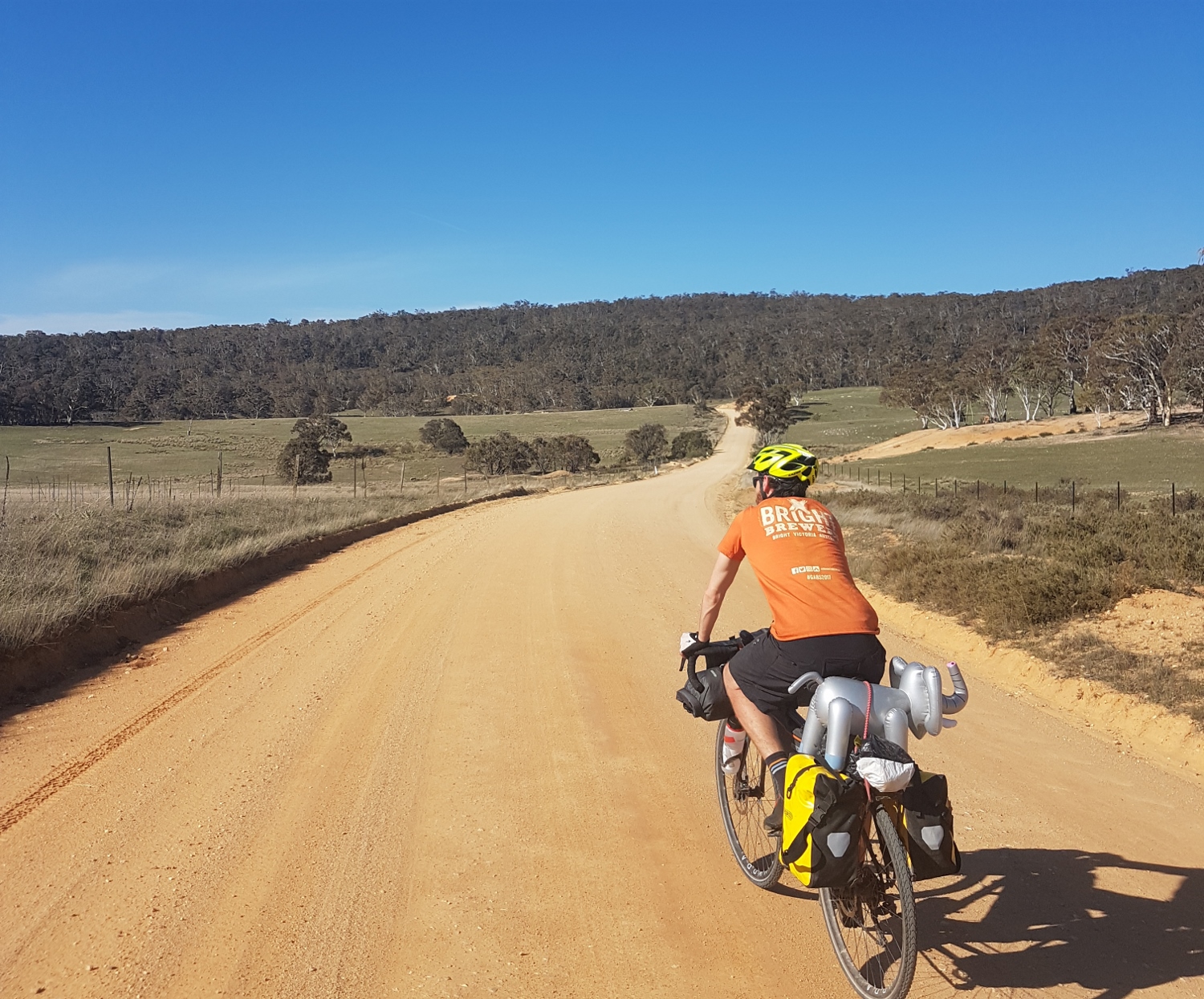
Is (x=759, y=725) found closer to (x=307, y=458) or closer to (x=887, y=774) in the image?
(x=887, y=774)

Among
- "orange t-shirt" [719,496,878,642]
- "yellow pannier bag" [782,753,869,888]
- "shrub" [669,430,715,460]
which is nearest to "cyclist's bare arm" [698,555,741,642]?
"orange t-shirt" [719,496,878,642]

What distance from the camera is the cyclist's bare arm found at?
3.96 m

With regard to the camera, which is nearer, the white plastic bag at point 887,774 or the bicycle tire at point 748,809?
the white plastic bag at point 887,774

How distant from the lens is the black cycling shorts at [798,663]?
135 inches

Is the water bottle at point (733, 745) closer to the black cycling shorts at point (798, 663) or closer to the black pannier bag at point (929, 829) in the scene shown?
the black cycling shorts at point (798, 663)

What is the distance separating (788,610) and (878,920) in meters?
1.18

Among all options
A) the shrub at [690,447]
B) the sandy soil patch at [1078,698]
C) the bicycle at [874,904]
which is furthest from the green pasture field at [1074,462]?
the bicycle at [874,904]

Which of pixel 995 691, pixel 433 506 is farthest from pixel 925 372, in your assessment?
pixel 995 691

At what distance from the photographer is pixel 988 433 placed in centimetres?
6938

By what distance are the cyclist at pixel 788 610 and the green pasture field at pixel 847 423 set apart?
223 ft

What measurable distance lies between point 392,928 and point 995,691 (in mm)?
5568

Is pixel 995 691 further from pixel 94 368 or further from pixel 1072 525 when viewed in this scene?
pixel 94 368

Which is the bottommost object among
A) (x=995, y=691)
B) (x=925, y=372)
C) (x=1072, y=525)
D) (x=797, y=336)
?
(x=995, y=691)

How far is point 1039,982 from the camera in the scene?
130 inches
